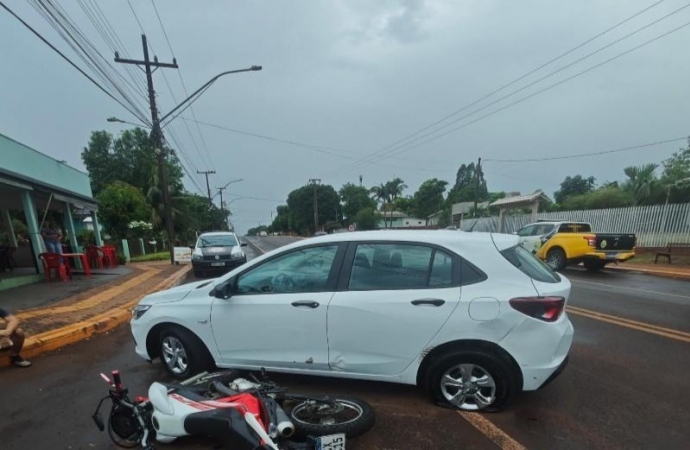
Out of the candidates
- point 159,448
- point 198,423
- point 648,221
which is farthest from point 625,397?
point 648,221

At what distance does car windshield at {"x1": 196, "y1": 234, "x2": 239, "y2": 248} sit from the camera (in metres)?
13.9

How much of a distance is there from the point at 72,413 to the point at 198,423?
1.80m

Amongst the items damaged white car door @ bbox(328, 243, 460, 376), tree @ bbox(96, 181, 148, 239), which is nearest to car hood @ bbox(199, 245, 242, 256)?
damaged white car door @ bbox(328, 243, 460, 376)

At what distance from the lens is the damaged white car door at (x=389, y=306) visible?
3.24m

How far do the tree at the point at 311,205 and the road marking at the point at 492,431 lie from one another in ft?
269

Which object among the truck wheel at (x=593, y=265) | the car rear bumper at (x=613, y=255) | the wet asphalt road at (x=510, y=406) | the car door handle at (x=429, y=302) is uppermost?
the car door handle at (x=429, y=302)

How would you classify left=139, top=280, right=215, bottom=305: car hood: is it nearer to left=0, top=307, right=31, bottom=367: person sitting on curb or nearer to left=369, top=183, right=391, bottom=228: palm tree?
left=0, top=307, right=31, bottom=367: person sitting on curb

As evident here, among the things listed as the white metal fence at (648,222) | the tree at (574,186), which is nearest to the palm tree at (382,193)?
the tree at (574,186)

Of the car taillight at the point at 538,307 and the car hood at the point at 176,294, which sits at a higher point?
the car hood at the point at 176,294

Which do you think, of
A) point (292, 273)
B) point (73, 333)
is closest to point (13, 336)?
point (73, 333)

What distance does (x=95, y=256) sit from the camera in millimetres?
14742

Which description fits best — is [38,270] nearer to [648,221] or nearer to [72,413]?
[72,413]

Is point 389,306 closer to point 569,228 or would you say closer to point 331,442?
point 331,442

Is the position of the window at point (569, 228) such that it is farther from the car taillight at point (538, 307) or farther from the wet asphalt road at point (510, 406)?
the car taillight at point (538, 307)
